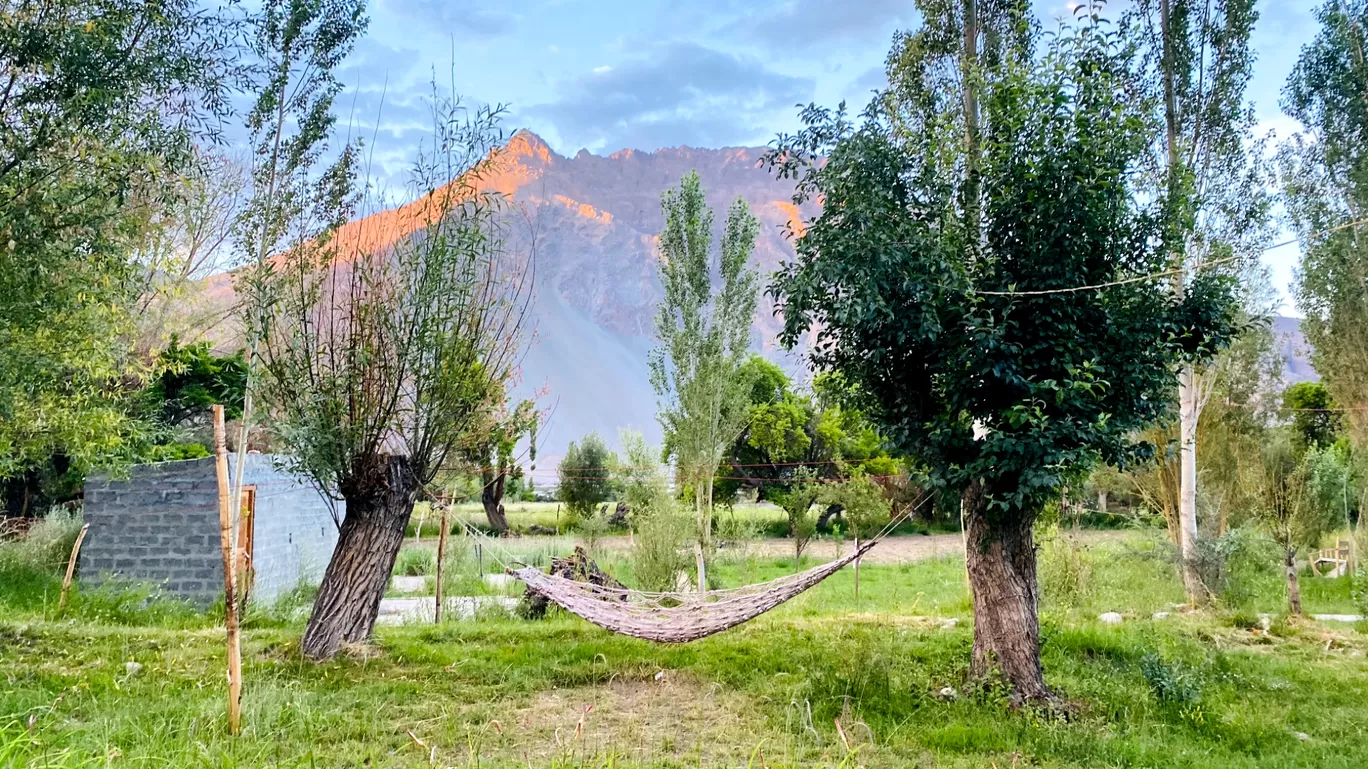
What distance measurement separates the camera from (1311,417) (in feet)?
45.7

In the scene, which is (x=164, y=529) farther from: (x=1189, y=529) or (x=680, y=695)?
(x=1189, y=529)

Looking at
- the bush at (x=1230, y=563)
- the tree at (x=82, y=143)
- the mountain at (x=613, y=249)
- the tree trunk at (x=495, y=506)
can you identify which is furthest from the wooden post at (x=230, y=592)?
the mountain at (x=613, y=249)

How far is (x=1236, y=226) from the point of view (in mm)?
7039

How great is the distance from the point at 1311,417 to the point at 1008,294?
14498 mm

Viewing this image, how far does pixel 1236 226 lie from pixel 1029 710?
5.83 metres

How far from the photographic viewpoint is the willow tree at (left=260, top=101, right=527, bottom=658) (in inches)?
174

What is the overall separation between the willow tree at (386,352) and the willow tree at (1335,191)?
754 cm

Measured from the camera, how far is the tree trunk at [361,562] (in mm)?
4418

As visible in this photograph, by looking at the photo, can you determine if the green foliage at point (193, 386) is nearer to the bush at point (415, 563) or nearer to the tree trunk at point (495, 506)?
the bush at point (415, 563)

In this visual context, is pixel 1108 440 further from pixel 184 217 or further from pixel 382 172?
pixel 184 217

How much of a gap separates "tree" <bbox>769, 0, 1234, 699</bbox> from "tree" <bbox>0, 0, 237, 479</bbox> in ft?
11.6

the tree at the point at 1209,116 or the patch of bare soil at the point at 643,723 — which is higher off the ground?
the tree at the point at 1209,116

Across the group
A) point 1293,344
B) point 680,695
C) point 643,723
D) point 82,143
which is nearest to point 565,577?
point 680,695

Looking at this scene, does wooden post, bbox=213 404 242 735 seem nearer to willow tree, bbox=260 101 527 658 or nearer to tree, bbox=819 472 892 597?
willow tree, bbox=260 101 527 658
